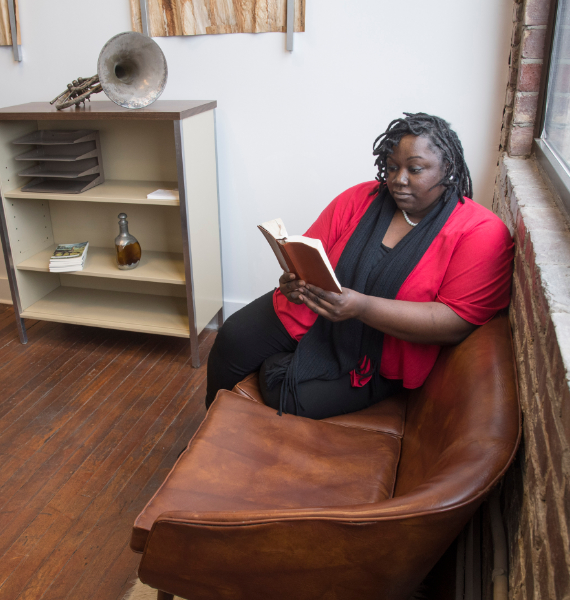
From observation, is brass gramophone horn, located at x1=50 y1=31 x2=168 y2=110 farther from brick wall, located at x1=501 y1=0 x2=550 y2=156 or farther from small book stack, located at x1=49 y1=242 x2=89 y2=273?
brick wall, located at x1=501 y1=0 x2=550 y2=156

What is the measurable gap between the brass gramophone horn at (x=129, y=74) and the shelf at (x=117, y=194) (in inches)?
16.1

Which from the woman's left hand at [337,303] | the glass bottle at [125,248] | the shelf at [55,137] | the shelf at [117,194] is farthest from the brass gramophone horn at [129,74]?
the woman's left hand at [337,303]

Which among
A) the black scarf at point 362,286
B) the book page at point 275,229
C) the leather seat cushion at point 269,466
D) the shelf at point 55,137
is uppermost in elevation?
the shelf at point 55,137

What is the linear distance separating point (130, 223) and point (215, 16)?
3.83 ft

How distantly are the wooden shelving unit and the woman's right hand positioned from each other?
0.98 m

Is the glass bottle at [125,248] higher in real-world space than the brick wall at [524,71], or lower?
lower

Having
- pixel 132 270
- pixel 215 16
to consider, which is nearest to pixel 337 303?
pixel 132 270

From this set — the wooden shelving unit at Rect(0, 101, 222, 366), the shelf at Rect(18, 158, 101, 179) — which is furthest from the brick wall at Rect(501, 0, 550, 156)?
the shelf at Rect(18, 158, 101, 179)

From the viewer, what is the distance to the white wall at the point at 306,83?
235 centimetres

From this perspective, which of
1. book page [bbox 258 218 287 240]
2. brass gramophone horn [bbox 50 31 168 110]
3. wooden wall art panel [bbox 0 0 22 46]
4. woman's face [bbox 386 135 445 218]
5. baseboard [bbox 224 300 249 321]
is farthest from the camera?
baseboard [bbox 224 300 249 321]

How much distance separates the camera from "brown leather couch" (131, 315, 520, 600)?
36.0 inches

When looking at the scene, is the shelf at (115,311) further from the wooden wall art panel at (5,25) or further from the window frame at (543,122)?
the window frame at (543,122)

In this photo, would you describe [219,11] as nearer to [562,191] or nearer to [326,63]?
[326,63]

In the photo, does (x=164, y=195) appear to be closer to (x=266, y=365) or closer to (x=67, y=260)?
(x=67, y=260)
